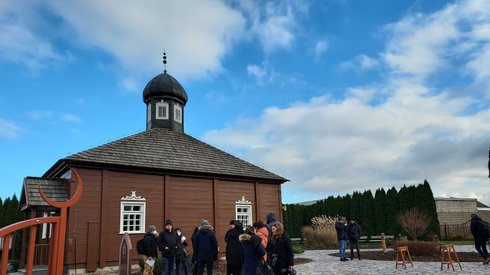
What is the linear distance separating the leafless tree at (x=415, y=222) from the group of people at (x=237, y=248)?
17.9 meters

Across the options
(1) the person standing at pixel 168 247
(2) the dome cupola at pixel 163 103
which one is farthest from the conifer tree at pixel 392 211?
(1) the person standing at pixel 168 247

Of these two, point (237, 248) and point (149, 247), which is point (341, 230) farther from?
point (149, 247)

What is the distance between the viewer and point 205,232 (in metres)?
9.80

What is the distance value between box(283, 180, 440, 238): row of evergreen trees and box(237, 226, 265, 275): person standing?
17.7 meters

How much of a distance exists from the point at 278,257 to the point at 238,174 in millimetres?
12861

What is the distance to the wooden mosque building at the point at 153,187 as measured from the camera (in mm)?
15359

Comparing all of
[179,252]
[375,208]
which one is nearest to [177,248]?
[179,252]

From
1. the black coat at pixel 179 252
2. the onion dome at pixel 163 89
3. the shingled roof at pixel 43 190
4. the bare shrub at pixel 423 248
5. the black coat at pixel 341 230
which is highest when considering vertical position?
the onion dome at pixel 163 89

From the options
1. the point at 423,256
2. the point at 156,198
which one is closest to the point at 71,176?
the point at 156,198

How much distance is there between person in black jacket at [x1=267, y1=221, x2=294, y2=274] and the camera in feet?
23.4

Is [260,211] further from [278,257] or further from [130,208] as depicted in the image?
[278,257]

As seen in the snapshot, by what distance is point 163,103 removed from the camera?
73.8 feet

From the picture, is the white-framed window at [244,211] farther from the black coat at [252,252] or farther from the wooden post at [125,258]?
the black coat at [252,252]

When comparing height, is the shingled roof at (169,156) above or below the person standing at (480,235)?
above
